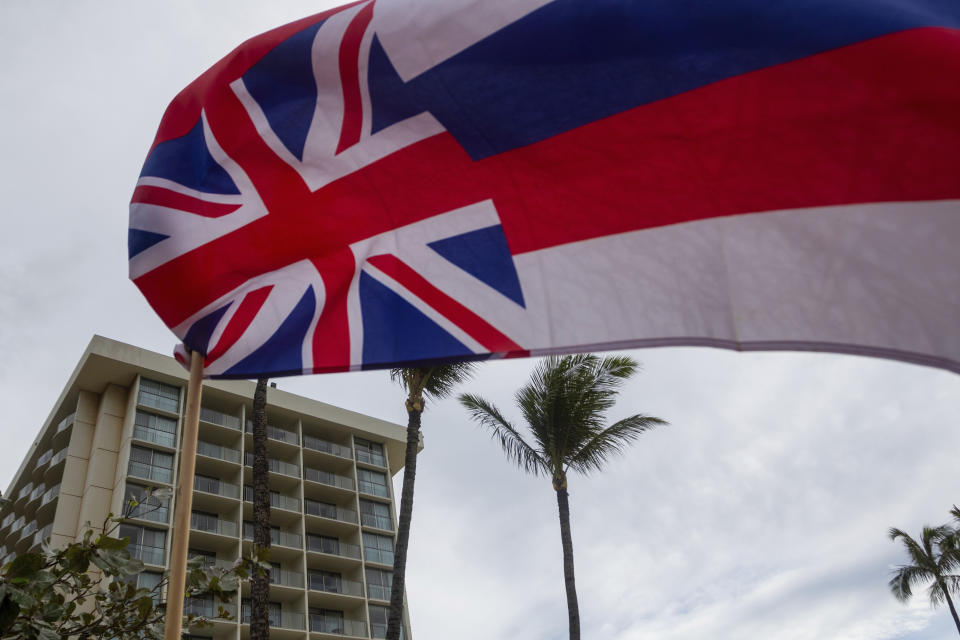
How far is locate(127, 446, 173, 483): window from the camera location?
36.4 meters

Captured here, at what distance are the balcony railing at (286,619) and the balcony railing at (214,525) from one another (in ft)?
11.8

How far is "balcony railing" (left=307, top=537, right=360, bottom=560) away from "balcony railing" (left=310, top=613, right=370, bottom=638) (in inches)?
127

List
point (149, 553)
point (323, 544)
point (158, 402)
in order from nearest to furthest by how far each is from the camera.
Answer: point (149, 553) < point (158, 402) < point (323, 544)

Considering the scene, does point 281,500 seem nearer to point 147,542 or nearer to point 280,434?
point 280,434

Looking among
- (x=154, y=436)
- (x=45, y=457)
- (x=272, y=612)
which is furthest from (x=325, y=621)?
(x=45, y=457)

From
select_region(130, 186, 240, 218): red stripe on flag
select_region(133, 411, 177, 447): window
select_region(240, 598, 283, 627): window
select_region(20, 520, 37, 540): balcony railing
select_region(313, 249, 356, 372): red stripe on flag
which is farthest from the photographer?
select_region(20, 520, 37, 540): balcony railing

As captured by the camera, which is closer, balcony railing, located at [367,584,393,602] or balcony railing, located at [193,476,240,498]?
balcony railing, located at [193,476,240,498]

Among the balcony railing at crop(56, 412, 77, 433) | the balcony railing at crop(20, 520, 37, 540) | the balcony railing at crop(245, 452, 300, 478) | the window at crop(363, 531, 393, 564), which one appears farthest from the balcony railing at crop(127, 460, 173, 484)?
the window at crop(363, 531, 393, 564)

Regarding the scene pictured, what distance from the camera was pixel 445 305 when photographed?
2.98 metres

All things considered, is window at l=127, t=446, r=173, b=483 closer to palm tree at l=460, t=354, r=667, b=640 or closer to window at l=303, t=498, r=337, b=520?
window at l=303, t=498, r=337, b=520

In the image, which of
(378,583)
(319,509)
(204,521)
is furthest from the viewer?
(319,509)

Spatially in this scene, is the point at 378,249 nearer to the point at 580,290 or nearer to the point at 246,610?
the point at 580,290

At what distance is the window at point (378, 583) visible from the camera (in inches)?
1620

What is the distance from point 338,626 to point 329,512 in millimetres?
6105
